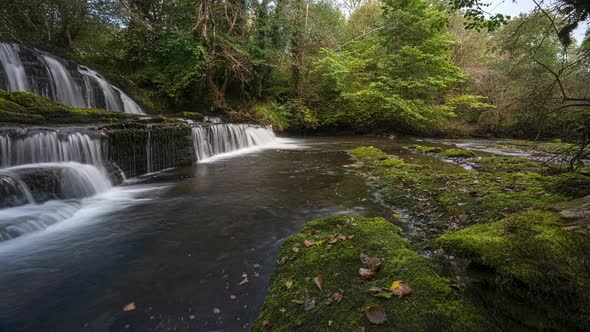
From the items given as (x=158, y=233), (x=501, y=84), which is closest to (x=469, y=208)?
(x=158, y=233)

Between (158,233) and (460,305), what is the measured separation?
3.75m

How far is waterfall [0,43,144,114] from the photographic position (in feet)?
33.0

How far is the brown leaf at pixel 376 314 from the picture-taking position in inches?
70.1

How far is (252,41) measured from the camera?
16156mm

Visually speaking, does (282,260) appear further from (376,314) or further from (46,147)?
(46,147)

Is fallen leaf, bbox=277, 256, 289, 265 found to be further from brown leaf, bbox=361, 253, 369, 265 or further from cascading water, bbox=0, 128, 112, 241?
cascading water, bbox=0, 128, 112, 241

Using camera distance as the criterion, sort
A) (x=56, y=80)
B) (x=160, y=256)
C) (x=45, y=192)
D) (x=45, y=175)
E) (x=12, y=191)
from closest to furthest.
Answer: (x=160, y=256), (x=12, y=191), (x=45, y=192), (x=45, y=175), (x=56, y=80)

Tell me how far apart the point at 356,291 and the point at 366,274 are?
0.73 feet

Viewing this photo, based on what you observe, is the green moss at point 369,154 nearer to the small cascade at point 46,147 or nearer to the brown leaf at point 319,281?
the brown leaf at point 319,281

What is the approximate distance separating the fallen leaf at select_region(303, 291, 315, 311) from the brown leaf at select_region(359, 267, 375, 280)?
48 centimetres

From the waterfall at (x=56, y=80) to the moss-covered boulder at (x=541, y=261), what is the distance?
1475 cm

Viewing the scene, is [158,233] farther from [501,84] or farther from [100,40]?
[501,84]

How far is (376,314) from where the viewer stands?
6.00ft

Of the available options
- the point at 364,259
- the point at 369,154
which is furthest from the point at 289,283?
the point at 369,154
